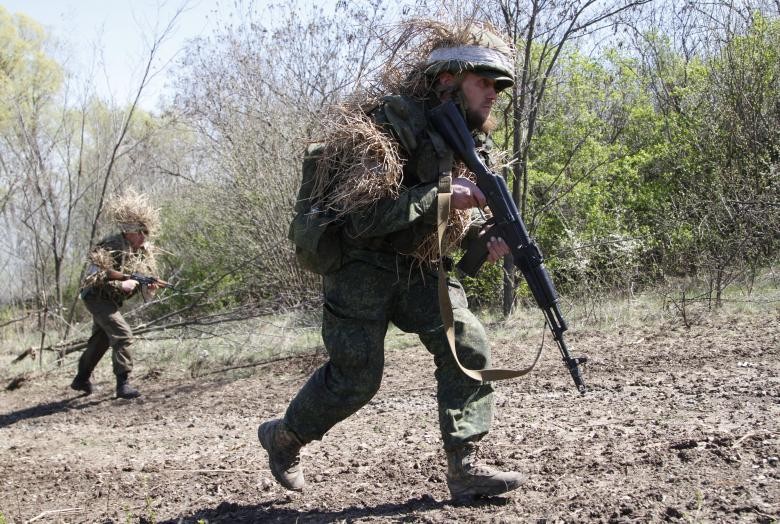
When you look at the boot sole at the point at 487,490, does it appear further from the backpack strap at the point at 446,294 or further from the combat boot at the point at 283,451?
the combat boot at the point at 283,451

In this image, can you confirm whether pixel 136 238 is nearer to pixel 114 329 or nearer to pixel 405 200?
pixel 114 329

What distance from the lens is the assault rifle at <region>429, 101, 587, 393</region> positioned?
120 inches

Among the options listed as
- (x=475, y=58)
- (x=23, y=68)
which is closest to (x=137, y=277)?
(x=475, y=58)

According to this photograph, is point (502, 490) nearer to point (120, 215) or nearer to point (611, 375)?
point (611, 375)

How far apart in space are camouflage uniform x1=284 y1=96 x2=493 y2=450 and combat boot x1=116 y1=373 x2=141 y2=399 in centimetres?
434

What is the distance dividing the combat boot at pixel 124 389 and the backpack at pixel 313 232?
4.52 m

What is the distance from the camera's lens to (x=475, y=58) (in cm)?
310

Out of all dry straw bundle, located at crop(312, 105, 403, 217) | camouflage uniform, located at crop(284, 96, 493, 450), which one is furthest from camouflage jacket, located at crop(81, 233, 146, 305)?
dry straw bundle, located at crop(312, 105, 403, 217)

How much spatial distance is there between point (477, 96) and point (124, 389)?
5137 mm

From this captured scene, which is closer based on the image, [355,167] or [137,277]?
[355,167]

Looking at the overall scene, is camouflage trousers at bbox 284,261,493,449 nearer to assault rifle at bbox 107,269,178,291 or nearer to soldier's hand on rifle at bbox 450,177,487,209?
soldier's hand on rifle at bbox 450,177,487,209

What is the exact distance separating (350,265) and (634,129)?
11.2 metres

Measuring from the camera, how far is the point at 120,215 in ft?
23.3

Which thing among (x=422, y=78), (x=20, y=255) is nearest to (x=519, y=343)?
(x=422, y=78)
